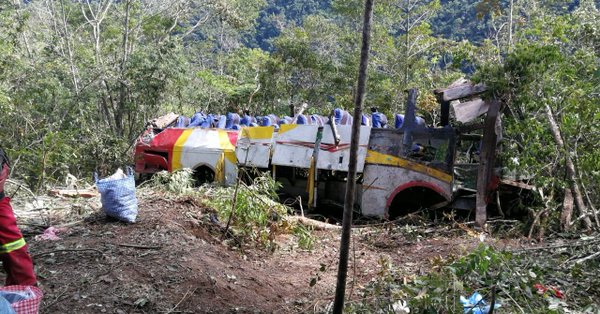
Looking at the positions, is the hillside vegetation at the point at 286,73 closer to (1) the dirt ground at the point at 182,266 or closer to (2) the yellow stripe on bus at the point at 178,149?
(1) the dirt ground at the point at 182,266

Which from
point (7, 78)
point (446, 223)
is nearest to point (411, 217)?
point (446, 223)

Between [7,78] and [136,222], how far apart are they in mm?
12997

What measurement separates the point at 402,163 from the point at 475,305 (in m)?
4.58

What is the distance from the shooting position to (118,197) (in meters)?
5.73

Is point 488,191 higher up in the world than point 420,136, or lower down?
lower down

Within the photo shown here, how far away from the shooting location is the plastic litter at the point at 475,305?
11.9 ft

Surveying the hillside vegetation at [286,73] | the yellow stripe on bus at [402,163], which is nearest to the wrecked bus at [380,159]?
the yellow stripe on bus at [402,163]

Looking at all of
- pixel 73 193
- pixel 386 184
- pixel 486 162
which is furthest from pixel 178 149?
pixel 486 162

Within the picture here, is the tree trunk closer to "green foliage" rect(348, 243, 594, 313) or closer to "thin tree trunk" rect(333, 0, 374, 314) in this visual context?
"green foliage" rect(348, 243, 594, 313)

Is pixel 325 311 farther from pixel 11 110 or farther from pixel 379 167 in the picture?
pixel 11 110

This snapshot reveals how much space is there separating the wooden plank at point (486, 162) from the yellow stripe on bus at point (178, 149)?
5.90 metres

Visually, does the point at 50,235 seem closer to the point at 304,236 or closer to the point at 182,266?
the point at 182,266

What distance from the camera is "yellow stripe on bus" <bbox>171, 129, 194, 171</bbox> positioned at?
1099cm

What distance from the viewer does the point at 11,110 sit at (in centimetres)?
1323
